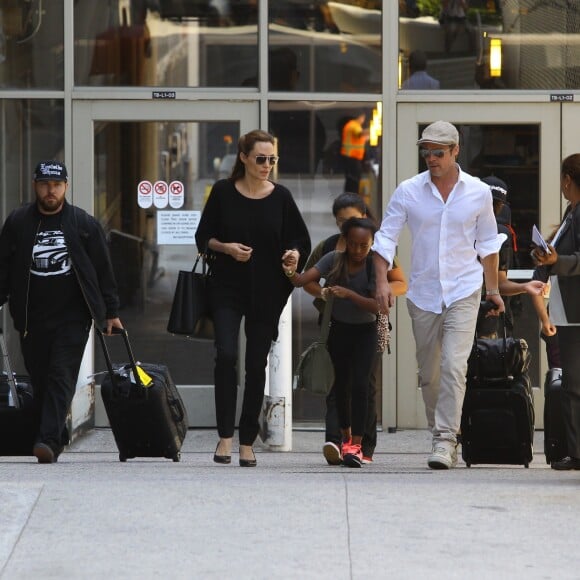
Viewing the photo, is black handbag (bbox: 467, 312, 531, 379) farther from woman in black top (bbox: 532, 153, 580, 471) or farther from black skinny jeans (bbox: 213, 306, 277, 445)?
black skinny jeans (bbox: 213, 306, 277, 445)

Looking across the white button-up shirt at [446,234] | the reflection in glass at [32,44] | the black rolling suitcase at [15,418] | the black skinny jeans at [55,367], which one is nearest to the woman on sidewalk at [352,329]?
the white button-up shirt at [446,234]

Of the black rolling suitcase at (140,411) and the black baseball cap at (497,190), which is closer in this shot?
the black rolling suitcase at (140,411)

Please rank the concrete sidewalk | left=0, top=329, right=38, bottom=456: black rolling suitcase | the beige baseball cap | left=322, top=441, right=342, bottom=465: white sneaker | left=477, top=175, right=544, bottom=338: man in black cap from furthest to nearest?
left=322, top=441, right=342, bottom=465: white sneaker
left=0, top=329, right=38, bottom=456: black rolling suitcase
the beige baseball cap
left=477, top=175, right=544, bottom=338: man in black cap
the concrete sidewalk

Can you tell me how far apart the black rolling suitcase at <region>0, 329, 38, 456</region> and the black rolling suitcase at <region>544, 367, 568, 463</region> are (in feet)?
9.25

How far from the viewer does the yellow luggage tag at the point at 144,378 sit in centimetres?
826

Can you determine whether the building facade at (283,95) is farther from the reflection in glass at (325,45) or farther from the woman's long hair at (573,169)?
the woman's long hair at (573,169)

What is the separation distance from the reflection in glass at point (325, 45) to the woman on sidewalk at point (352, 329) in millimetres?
2566

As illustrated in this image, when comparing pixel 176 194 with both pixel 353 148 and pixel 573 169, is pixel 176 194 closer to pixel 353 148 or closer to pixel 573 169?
pixel 353 148

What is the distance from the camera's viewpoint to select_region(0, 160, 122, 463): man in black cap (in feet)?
26.5

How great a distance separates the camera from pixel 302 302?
35.9 feet

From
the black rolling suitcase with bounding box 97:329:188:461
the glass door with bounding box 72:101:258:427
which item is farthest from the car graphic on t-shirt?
the glass door with bounding box 72:101:258:427

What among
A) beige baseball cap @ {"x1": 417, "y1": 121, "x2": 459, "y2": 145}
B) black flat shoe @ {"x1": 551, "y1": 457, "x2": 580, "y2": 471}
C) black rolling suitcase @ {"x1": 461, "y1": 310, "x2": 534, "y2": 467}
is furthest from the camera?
black flat shoe @ {"x1": 551, "y1": 457, "x2": 580, "y2": 471}

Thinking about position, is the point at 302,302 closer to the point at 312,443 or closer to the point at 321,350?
the point at 312,443

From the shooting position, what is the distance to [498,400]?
809 centimetres
